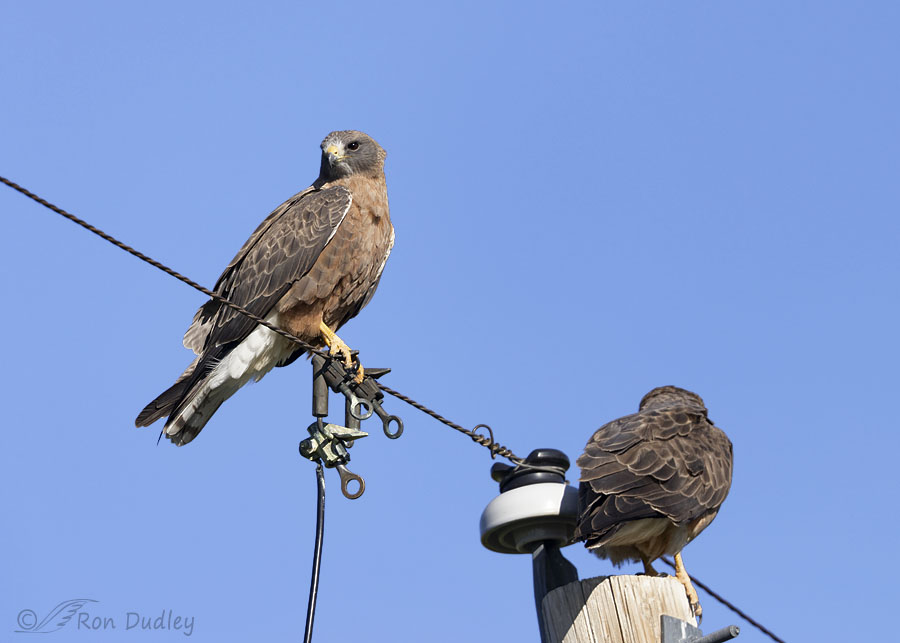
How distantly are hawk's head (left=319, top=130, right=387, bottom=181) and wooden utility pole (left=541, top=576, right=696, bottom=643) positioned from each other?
14.5 feet

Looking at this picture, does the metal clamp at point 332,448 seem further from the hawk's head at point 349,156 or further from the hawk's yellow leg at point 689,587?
the hawk's head at point 349,156

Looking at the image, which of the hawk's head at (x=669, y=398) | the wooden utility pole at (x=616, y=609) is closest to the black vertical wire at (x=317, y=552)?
the wooden utility pole at (x=616, y=609)

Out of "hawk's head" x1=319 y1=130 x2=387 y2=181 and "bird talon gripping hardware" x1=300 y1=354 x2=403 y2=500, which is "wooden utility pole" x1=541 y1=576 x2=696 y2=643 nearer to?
"bird talon gripping hardware" x1=300 y1=354 x2=403 y2=500

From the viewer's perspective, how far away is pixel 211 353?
6.05 meters

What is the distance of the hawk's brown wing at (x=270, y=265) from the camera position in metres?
6.21

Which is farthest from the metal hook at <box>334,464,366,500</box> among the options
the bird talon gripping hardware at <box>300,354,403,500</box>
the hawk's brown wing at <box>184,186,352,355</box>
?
the hawk's brown wing at <box>184,186,352,355</box>

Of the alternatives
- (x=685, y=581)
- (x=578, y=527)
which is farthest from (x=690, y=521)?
(x=578, y=527)

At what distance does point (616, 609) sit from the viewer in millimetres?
3254

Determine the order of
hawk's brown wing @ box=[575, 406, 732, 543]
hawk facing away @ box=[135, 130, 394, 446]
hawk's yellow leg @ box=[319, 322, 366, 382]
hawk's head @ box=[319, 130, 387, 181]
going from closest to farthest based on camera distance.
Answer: hawk's brown wing @ box=[575, 406, 732, 543]
hawk's yellow leg @ box=[319, 322, 366, 382]
hawk facing away @ box=[135, 130, 394, 446]
hawk's head @ box=[319, 130, 387, 181]

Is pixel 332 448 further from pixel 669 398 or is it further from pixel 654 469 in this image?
pixel 669 398

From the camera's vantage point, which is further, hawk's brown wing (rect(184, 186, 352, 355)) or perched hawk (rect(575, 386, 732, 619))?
hawk's brown wing (rect(184, 186, 352, 355))

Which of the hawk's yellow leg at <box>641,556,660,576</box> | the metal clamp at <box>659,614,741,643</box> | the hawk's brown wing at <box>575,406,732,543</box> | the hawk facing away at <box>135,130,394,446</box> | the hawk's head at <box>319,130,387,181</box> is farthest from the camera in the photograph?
the hawk's head at <box>319,130,387,181</box>

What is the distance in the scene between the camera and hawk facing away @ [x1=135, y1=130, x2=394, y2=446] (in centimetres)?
595

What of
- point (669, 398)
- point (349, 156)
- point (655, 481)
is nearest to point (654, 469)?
point (655, 481)
